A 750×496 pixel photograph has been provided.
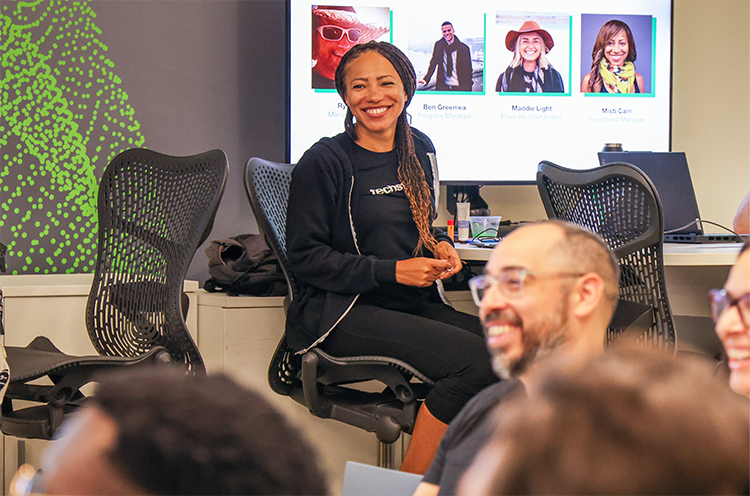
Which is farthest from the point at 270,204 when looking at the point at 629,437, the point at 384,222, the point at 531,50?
the point at 629,437

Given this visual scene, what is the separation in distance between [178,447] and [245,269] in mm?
1995

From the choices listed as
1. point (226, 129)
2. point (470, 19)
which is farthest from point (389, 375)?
point (470, 19)

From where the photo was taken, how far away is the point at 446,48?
281 centimetres

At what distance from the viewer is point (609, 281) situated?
3.26 ft

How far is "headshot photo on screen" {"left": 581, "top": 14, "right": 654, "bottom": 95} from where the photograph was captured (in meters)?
2.92

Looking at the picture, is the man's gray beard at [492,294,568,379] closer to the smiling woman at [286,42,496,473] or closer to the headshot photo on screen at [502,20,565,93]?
the smiling woman at [286,42,496,473]

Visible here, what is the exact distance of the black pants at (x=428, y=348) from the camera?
1.57 metres

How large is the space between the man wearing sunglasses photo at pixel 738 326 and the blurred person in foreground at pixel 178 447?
38cm

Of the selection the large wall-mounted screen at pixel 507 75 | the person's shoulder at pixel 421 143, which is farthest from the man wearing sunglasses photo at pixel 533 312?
the large wall-mounted screen at pixel 507 75

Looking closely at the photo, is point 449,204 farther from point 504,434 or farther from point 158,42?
point 504,434

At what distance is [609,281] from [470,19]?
6.86 feet

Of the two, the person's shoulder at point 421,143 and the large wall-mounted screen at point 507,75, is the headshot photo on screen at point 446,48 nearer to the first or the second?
the large wall-mounted screen at point 507,75

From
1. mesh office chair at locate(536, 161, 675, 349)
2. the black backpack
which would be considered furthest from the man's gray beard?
the black backpack

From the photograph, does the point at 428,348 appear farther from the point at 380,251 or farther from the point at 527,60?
the point at 527,60
